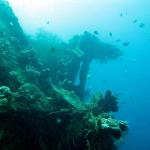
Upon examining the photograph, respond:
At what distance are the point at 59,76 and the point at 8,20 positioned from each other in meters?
4.35

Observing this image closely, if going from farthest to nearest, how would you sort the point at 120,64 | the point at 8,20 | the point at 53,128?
the point at 120,64
the point at 8,20
the point at 53,128

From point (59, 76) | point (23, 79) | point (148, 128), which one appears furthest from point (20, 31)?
point (148, 128)

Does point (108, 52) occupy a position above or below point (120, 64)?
below

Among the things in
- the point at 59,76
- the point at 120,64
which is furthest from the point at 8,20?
the point at 120,64

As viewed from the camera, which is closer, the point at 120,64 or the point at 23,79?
the point at 23,79

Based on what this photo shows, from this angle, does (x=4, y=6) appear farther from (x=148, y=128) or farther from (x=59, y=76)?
(x=148, y=128)

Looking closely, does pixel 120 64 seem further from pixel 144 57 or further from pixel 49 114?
pixel 49 114

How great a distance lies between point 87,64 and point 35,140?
44.9 ft

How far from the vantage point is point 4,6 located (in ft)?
53.6

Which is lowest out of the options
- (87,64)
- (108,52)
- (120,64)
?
(87,64)

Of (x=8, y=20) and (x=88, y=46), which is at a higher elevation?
(x=88, y=46)

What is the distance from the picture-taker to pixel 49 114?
8.52 metres

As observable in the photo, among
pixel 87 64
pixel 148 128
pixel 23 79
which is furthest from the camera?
pixel 148 128

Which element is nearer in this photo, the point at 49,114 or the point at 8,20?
the point at 49,114
